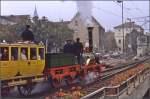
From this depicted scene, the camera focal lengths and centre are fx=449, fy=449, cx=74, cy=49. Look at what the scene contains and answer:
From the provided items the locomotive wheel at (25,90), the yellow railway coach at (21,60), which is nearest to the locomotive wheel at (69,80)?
the yellow railway coach at (21,60)

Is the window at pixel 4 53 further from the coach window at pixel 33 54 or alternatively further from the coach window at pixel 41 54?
the coach window at pixel 41 54

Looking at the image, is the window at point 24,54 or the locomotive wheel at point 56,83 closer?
the window at point 24,54

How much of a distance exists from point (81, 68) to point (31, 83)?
619 centimetres

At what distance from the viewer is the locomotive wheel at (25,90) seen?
18714 mm

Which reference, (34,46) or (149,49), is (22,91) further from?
(149,49)

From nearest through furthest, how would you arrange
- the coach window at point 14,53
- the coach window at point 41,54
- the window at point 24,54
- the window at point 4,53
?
the window at point 4,53 → the coach window at point 14,53 → the window at point 24,54 → the coach window at point 41,54

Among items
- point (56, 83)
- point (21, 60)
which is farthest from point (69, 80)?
point (21, 60)

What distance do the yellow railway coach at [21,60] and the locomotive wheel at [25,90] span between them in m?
0.55

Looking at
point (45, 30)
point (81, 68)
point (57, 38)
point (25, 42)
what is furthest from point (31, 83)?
point (57, 38)

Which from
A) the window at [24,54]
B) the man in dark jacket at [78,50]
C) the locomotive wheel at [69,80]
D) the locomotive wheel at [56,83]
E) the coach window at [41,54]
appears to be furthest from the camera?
the man in dark jacket at [78,50]

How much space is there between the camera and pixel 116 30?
159 m

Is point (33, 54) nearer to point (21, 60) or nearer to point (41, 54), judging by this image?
point (41, 54)

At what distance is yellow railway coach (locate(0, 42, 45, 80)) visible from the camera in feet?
55.8

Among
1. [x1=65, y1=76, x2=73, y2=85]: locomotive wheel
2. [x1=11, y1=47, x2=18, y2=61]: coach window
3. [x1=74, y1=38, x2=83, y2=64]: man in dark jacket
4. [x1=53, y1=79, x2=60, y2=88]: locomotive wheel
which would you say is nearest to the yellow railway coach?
[x1=11, y1=47, x2=18, y2=61]: coach window
